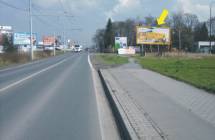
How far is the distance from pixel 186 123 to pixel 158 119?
0.69m

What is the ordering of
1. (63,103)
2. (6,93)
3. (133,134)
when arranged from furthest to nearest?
(6,93), (63,103), (133,134)

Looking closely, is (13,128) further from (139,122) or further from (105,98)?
(105,98)

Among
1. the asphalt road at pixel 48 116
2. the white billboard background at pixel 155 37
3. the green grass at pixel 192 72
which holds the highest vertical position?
the white billboard background at pixel 155 37

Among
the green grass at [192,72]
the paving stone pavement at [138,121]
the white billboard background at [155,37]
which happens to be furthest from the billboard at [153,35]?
the paving stone pavement at [138,121]

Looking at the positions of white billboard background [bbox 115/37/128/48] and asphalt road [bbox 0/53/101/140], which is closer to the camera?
asphalt road [bbox 0/53/101/140]

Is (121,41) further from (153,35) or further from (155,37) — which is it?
(155,37)

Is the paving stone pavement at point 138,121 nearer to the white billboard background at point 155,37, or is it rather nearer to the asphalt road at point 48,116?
the asphalt road at point 48,116

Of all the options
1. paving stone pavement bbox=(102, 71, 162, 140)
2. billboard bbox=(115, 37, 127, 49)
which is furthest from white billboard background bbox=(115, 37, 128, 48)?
paving stone pavement bbox=(102, 71, 162, 140)

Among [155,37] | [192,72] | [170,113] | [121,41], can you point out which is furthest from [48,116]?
[121,41]

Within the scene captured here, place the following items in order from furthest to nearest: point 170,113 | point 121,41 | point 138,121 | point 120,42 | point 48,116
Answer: point 120,42, point 121,41, point 48,116, point 170,113, point 138,121

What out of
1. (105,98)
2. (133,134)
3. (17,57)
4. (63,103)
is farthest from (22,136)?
(17,57)

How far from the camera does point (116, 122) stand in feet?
29.5

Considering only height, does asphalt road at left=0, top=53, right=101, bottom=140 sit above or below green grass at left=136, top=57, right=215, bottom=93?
below

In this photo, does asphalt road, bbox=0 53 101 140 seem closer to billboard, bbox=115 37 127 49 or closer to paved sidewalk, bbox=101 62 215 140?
paved sidewalk, bbox=101 62 215 140
